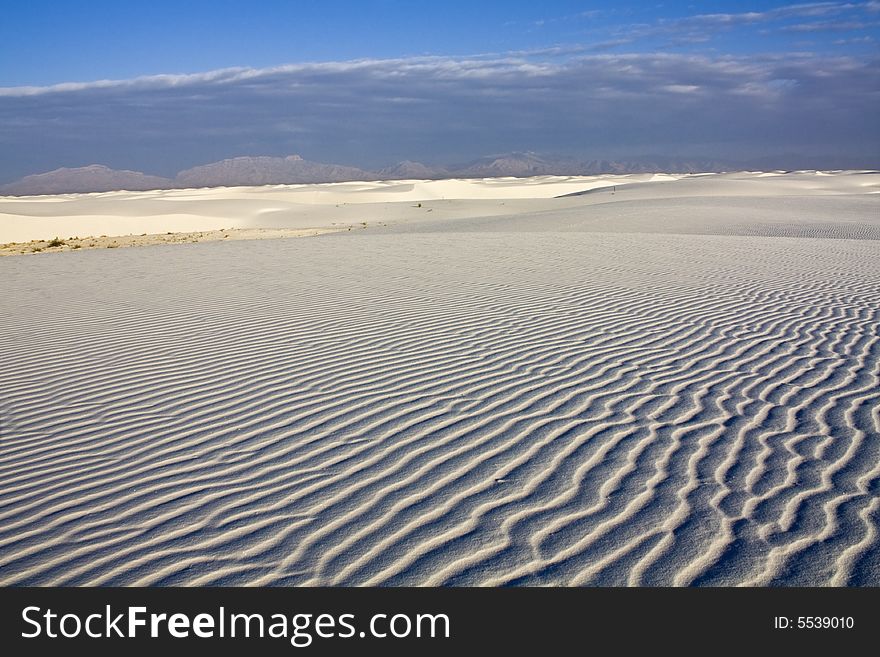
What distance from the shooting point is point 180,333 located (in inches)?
321

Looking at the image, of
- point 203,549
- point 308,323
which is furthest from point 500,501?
point 308,323

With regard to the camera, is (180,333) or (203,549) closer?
(203,549)

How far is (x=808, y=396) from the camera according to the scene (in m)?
5.51

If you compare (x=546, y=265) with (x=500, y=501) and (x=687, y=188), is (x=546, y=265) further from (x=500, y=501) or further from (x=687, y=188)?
(x=687, y=188)

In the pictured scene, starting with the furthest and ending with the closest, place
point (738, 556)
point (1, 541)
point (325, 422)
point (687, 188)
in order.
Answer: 1. point (687, 188)
2. point (325, 422)
3. point (1, 541)
4. point (738, 556)

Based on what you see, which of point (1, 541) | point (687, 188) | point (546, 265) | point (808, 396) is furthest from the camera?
point (687, 188)

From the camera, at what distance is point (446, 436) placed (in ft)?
15.8

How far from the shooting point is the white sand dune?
133 inches

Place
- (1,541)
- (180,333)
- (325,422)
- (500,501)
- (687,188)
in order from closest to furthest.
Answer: (1,541), (500,501), (325,422), (180,333), (687,188)

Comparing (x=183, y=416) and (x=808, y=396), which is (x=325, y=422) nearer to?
(x=183, y=416)

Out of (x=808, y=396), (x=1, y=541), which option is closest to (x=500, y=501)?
(x=1, y=541)

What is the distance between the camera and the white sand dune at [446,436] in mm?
3371

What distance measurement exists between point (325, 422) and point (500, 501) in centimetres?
167

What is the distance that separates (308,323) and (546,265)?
20.2 feet
